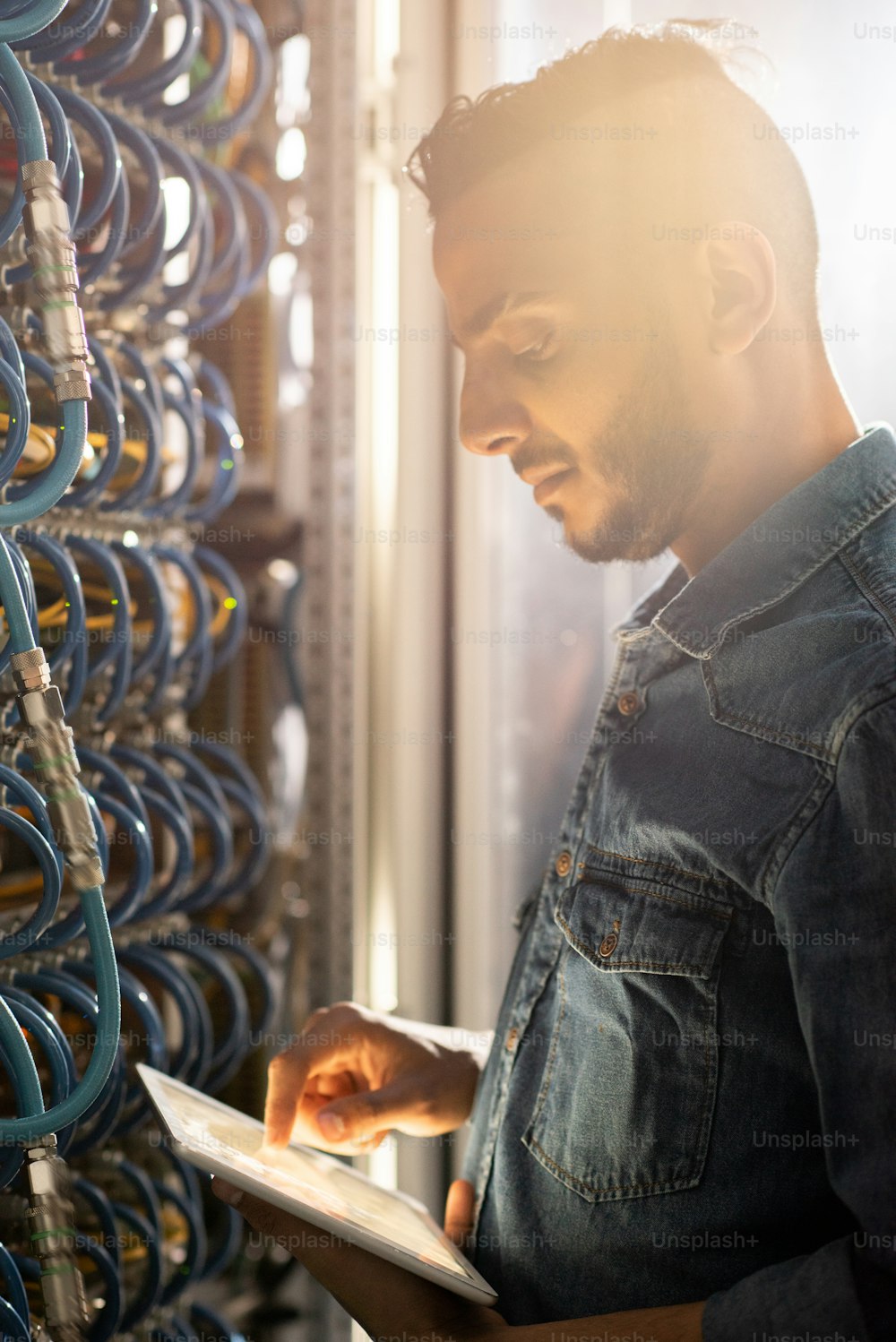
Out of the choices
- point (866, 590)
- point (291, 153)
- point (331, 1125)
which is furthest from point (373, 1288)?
point (291, 153)

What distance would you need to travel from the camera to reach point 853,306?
1.48 m

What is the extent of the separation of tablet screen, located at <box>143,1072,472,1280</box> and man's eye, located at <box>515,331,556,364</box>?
752 millimetres

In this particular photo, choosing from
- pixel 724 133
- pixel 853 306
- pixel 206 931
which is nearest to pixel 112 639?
pixel 206 931

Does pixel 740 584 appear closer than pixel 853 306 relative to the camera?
Yes

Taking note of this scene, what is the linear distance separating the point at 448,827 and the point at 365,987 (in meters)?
0.32

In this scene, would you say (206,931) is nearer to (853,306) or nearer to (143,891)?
(143,891)

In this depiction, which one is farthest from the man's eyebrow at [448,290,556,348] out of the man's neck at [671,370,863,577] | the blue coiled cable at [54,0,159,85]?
the blue coiled cable at [54,0,159,85]

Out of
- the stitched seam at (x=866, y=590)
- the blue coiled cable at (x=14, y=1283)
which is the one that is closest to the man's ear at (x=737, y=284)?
the stitched seam at (x=866, y=590)

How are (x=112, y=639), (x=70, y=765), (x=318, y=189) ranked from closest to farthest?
(x=70, y=765), (x=112, y=639), (x=318, y=189)

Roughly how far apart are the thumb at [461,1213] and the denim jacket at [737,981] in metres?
0.04

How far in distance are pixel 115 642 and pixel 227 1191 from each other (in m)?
0.61

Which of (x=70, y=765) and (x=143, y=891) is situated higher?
(x=70, y=765)

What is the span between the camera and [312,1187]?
0.93 metres

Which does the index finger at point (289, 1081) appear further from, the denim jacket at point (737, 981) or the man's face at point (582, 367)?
the man's face at point (582, 367)
